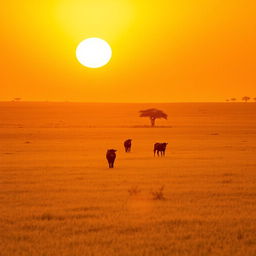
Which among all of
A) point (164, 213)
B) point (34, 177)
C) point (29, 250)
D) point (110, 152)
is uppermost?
point (110, 152)

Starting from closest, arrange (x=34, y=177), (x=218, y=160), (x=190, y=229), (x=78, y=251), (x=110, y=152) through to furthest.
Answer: (x=78, y=251)
(x=190, y=229)
(x=34, y=177)
(x=110, y=152)
(x=218, y=160)

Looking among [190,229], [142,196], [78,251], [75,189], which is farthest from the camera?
[75,189]

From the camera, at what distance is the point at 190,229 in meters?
13.5

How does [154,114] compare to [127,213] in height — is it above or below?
above

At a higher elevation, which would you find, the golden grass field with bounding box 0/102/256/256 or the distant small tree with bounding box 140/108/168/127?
the distant small tree with bounding box 140/108/168/127

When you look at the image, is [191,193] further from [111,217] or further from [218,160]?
[218,160]

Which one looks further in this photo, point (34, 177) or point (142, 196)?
point (34, 177)

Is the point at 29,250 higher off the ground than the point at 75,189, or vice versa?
the point at 75,189

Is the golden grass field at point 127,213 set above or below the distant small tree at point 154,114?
below

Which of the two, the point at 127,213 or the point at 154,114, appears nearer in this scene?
the point at 127,213

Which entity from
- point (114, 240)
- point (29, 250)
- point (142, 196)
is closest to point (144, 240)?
point (114, 240)

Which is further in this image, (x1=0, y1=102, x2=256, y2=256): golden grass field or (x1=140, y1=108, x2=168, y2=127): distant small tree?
(x1=140, y1=108, x2=168, y2=127): distant small tree

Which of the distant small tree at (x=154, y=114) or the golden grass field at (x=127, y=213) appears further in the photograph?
the distant small tree at (x=154, y=114)

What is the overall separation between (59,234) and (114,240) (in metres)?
1.36
